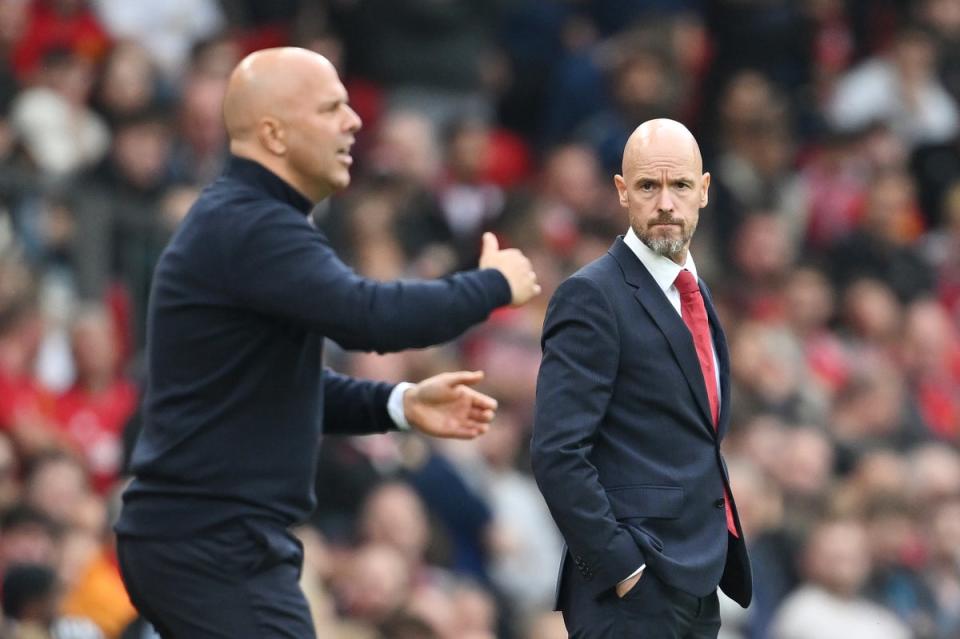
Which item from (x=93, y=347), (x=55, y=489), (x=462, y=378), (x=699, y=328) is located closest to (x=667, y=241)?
(x=699, y=328)

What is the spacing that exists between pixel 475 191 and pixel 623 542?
24.3ft

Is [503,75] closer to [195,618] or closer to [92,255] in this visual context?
[92,255]

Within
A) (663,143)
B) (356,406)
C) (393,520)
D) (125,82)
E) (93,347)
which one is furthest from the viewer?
(125,82)

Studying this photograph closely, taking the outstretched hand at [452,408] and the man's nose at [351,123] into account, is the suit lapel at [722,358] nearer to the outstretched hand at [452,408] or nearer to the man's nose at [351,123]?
the outstretched hand at [452,408]

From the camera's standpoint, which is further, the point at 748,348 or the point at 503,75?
the point at 503,75

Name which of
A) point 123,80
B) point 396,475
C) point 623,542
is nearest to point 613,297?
point 623,542

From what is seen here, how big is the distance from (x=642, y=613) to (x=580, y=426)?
1.54ft

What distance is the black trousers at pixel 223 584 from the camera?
5.11m

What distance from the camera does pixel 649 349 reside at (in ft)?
16.0

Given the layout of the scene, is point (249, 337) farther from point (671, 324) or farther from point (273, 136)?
point (671, 324)

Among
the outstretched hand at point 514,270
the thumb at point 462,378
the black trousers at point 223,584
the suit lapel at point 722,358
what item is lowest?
the black trousers at point 223,584

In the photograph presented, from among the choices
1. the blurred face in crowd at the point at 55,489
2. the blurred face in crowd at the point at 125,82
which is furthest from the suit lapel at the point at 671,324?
the blurred face in crowd at the point at 125,82

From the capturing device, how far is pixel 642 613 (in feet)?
15.6

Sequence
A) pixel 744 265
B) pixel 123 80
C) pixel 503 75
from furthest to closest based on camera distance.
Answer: pixel 503 75, pixel 744 265, pixel 123 80
